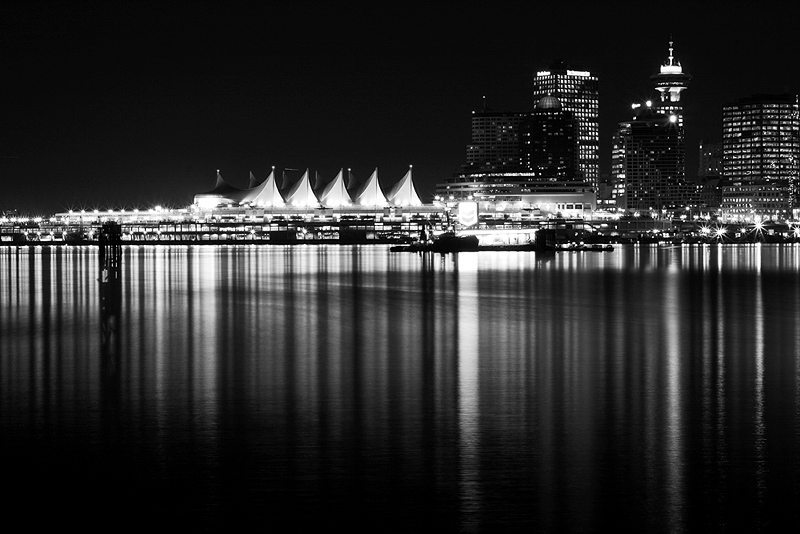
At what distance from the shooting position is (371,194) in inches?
4021

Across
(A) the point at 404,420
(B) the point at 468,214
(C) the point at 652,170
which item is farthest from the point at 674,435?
(C) the point at 652,170

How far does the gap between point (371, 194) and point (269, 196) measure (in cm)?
1038

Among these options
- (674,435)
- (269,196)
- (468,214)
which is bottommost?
(674,435)

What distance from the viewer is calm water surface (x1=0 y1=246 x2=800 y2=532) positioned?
5641mm

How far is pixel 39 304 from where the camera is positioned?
20.0 meters

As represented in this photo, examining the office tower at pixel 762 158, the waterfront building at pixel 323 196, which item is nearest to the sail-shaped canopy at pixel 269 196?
the waterfront building at pixel 323 196

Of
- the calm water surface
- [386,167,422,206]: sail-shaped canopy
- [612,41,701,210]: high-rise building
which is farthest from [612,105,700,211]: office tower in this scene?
the calm water surface

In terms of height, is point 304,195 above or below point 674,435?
above

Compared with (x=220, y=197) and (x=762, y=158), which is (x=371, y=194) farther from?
(x=762, y=158)

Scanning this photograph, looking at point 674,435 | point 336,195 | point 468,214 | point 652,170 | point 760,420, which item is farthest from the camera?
point 652,170

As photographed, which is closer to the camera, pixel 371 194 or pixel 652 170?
pixel 371 194

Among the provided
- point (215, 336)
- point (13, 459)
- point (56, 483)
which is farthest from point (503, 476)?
point (215, 336)

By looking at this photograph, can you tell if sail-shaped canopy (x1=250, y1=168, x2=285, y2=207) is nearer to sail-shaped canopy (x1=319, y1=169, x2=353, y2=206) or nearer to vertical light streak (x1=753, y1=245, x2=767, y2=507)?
sail-shaped canopy (x1=319, y1=169, x2=353, y2=206)

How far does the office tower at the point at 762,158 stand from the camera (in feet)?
472
